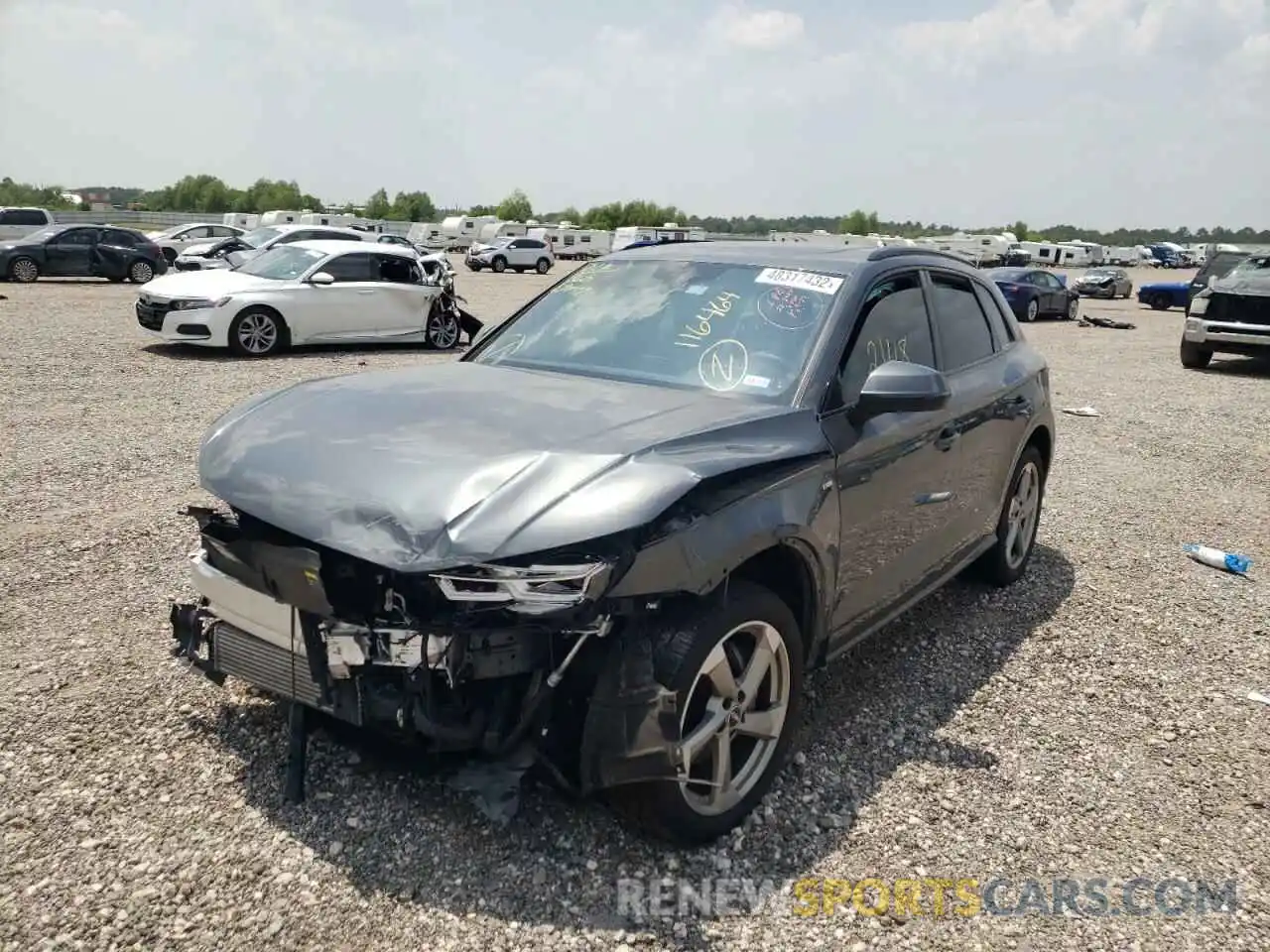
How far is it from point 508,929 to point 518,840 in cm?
37

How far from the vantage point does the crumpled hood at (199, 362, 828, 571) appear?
8.57 ft

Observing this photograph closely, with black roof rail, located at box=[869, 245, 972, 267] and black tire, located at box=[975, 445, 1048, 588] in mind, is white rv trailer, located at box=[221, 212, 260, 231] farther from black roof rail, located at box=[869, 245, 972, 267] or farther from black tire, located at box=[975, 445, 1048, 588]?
black roof rail, located at box=[869, 245, 972, 267]

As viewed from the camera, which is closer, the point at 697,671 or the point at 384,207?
the point at 697,671

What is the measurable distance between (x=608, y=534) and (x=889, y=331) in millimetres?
1985

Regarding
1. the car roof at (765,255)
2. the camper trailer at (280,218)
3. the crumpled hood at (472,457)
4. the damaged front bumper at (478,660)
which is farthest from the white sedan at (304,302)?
the camper trailer at (280,218)

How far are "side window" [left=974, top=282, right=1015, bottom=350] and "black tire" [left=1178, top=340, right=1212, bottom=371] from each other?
12.8m

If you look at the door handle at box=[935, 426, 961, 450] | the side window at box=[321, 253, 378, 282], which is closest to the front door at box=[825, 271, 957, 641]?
the door handle at box=[935, 426, 961, 450]

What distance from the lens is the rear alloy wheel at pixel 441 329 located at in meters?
15.2

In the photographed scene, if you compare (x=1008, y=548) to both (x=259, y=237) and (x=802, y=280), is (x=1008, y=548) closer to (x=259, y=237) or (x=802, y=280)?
(x=802, y=280)

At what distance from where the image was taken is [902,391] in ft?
11.2

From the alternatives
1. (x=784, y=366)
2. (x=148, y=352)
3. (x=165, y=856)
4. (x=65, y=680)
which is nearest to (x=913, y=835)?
(x=784, y=366)

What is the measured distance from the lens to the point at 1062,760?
148 inches

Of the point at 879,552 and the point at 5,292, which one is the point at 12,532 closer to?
the point at 879,552

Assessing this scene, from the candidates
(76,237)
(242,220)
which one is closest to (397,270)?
(76,237)
